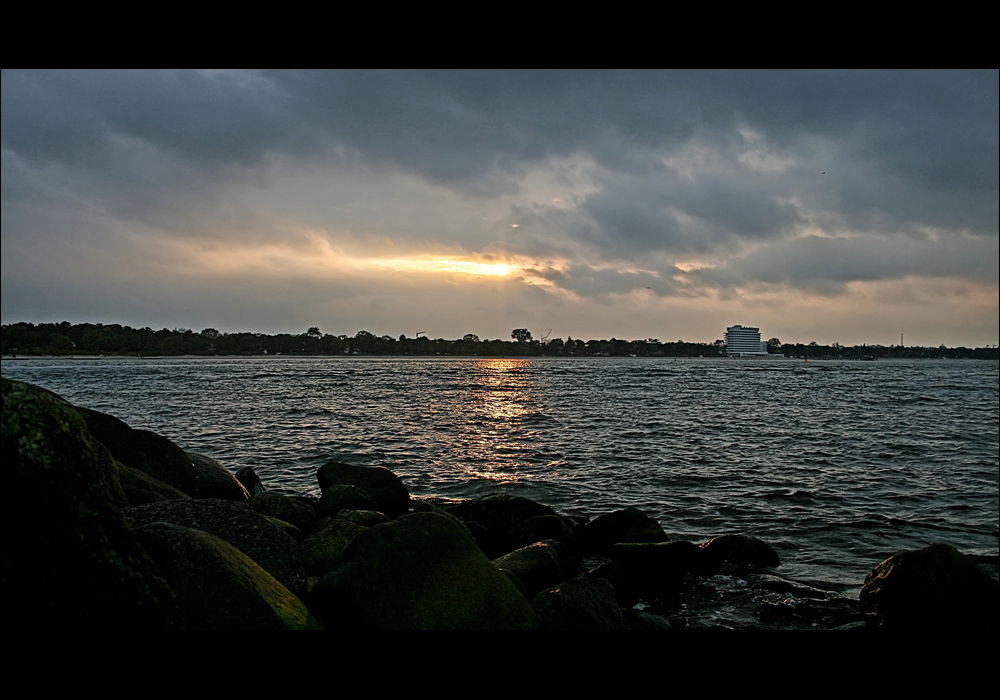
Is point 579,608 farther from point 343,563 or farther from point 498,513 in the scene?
point 498,513

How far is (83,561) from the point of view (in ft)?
9.39

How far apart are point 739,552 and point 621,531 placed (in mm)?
1943

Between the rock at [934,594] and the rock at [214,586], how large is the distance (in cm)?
671

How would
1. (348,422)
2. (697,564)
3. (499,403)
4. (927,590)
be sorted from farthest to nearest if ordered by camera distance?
1. (499,403)
2. (348,422)
3. (697,564)
4. (927,590)

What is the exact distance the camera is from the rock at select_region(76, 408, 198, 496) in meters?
8.66

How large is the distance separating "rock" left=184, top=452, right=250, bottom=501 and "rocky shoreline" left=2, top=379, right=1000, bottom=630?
0.03 metres

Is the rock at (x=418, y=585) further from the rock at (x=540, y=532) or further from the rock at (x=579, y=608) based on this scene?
the rock at (x=540, y=532)

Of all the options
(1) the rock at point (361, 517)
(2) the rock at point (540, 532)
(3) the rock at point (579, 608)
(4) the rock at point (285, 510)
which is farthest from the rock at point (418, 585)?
(2) the rock at point (540, 532)

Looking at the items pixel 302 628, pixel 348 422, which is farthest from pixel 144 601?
pixel 348 422

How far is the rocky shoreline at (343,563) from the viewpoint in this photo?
9.45 ft

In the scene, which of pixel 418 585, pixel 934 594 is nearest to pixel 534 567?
pixel 418 585

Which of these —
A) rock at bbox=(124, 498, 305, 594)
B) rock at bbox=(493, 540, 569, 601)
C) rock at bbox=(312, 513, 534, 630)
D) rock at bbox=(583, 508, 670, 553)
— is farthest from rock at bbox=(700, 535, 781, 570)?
rock at bbox=(124, 498, 305, 594)
